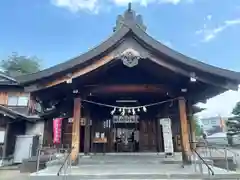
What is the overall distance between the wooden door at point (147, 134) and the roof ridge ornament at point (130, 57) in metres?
5.40

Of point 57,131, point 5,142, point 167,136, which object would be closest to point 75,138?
point 167,136

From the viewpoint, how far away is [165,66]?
6.87 metres

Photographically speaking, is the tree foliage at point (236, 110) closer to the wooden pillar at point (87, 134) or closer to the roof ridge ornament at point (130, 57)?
the wooden pillar at point (87, 134)

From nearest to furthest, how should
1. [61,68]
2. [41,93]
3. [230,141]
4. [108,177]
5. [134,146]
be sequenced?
[108,177] < [61,68] < [41,93] < [134,146] < [230,141]

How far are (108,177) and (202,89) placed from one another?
426cm

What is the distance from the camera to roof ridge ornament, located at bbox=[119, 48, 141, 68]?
661cm

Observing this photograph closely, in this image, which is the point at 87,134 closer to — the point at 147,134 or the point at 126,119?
the point at 126,119

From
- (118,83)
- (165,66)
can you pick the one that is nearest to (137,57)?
(165,66)

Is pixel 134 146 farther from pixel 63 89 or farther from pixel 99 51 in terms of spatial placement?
pixel 99 51

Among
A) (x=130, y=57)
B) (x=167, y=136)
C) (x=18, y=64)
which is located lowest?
(x=167, y=136)

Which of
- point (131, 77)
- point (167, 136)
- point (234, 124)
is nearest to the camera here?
point (131, 77)

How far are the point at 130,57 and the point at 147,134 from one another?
5.80 meters

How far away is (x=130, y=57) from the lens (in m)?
6.64

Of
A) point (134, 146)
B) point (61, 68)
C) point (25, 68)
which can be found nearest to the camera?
point (61, 68)
